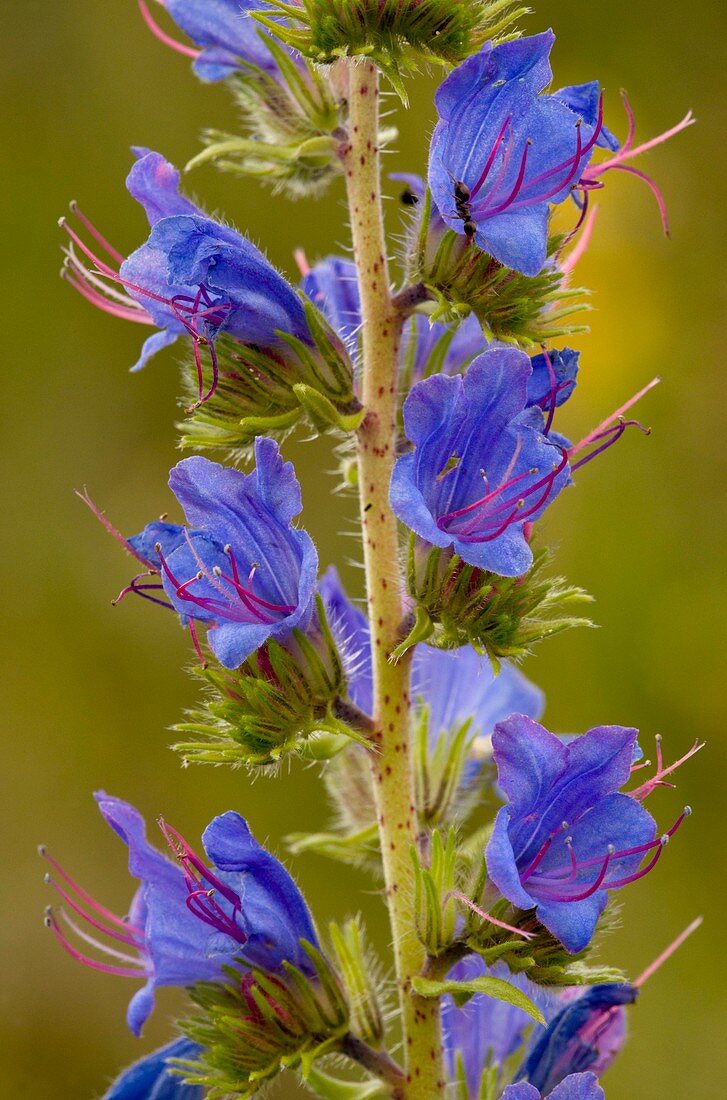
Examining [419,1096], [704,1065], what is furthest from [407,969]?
[704,1065]

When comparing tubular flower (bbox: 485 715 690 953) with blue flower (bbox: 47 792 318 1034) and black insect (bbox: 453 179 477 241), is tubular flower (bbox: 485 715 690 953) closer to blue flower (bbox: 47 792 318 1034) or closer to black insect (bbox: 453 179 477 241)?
blue flower (bbox: 47 792 318 1034)

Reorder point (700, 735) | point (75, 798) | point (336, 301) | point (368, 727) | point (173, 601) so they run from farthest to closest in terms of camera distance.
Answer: point (75, 798)
point (700, 735)
point (336, 301)
point (368, 727)
point (173, 601)

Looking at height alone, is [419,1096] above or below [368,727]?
below

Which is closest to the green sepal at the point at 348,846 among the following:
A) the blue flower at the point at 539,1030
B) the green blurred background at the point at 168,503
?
the blue flower at the point at 539,1030

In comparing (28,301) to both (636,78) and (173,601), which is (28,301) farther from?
(173,601)

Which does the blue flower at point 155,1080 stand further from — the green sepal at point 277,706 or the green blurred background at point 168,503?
the green blurred background at point 168,503
